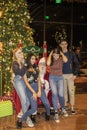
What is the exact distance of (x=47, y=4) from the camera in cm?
1405

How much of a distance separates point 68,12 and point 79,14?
1.98 feet

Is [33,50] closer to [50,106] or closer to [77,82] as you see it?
[50,106]

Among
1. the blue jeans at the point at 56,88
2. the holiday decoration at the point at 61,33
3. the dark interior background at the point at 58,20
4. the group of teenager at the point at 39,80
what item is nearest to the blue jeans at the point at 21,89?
the group of teenager at the point at 39,80

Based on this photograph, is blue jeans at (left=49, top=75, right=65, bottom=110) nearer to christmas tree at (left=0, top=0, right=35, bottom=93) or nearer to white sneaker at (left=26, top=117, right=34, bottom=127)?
white sneaker at (left=26, top=117, right=34, bottom=127)

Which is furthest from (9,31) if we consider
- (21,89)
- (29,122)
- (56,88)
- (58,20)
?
(58,20)

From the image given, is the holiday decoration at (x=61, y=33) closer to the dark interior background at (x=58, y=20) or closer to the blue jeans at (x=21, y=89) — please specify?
the dark interior background at (x=58, y=20)

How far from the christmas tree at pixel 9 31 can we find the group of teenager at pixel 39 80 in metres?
1.48

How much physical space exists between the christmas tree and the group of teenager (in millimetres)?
1479

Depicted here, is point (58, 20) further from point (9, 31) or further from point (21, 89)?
point (21, 89)

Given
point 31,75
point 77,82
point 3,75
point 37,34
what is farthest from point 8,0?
point 37,34

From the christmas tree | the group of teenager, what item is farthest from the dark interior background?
the group of teenager

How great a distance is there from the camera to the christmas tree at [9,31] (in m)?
7.79

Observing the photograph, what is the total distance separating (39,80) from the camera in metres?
6.12

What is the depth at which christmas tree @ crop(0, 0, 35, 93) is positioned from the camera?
7.79m
